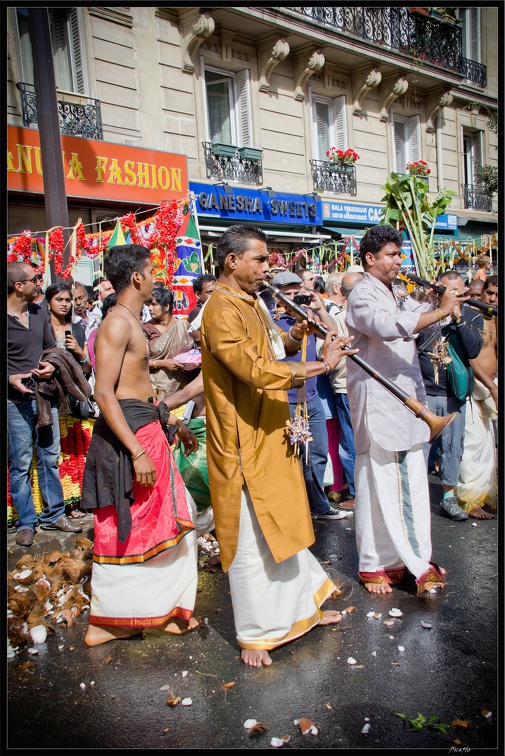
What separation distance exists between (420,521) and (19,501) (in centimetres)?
295

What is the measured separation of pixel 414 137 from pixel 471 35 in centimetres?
451

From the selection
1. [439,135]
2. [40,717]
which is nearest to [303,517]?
[40,717]

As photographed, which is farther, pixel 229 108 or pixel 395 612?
pixel 229 108

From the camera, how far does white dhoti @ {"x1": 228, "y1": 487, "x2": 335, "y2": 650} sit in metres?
3.13

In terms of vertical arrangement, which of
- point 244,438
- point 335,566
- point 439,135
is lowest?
point 335,566

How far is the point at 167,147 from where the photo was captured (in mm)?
13281

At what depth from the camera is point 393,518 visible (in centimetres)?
378

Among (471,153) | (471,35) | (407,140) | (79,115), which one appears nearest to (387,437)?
(79,115)

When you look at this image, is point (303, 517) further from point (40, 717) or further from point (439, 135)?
point (439, 135)

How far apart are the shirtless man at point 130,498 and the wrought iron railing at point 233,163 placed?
11542mm

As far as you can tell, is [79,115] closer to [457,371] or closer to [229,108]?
[229,108]

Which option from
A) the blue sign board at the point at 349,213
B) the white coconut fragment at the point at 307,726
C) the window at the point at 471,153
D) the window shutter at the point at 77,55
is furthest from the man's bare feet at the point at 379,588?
the window at the point at 471,153

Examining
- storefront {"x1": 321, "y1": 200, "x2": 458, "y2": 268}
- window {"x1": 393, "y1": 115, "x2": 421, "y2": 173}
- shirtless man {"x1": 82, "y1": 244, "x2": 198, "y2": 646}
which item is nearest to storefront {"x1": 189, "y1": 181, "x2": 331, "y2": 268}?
storefront {"x1": 321, "y1": 200, "x2": 458, "y2": 268}

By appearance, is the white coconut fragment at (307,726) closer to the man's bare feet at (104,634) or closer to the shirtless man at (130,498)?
the shirtless man at (130,498)
